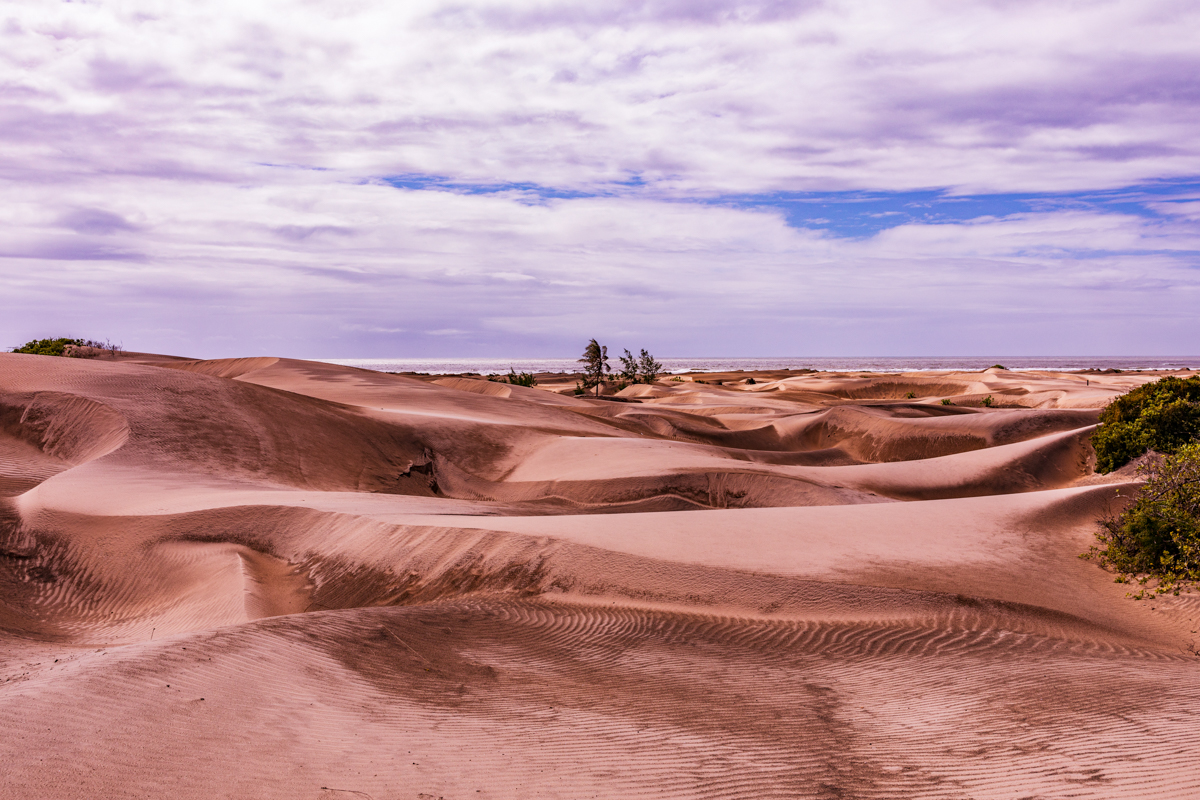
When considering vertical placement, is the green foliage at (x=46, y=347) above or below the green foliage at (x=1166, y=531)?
above

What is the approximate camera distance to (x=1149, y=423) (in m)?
18.7

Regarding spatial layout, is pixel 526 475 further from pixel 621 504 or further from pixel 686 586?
pixel 686 586

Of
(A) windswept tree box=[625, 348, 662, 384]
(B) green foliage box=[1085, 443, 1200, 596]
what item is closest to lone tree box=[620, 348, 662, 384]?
(A) windswept tree box=[625, 348, 662, 384]

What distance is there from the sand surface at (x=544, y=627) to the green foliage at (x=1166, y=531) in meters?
0.43

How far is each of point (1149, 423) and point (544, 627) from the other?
17.4m

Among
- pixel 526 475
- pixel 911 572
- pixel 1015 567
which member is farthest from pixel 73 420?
pixel 1015 567

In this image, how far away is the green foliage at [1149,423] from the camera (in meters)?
17.8

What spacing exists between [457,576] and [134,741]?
254 inches

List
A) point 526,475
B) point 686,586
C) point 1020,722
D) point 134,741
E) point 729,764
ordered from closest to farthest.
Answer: point 134,741 → point 729,764 → point 1020,722 → point 686,586 → point 526,475

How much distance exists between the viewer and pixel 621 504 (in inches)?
768

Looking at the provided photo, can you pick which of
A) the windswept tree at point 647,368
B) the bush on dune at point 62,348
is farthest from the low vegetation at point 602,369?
the bush on dune at point 62,348

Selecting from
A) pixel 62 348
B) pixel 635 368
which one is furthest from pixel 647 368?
pixel 62 348

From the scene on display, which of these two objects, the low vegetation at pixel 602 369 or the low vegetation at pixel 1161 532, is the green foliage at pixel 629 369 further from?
the low vegetation at pixel 1161 532

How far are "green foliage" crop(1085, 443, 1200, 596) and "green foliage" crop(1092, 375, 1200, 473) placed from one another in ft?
20.1
